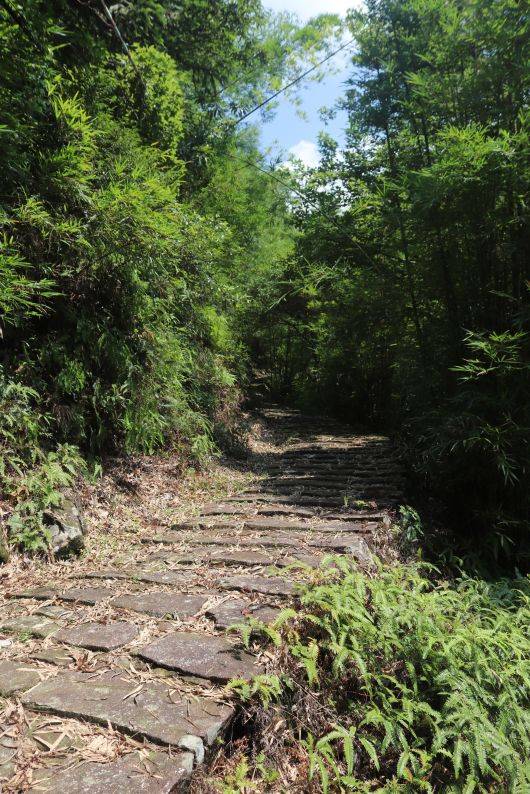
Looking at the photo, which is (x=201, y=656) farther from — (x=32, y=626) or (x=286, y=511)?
(x=286, y=511)

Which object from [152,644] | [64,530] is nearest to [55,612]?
[152,644]

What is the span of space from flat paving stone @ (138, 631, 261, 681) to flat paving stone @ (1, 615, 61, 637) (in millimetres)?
522

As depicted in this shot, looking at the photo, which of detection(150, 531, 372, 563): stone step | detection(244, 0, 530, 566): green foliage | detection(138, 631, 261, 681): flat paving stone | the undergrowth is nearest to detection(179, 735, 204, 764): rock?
the undergrowth

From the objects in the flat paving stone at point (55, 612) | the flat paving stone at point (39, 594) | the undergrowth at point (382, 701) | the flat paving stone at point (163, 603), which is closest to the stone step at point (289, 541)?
the undergrowth at point (382, 701)

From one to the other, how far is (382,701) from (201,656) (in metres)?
0.76

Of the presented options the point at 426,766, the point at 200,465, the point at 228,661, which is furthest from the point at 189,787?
the point at 200,465

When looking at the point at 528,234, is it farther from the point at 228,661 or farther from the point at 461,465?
the point at 228,661

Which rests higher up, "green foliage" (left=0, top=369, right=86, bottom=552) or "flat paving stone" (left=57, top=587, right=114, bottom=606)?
"green foliage" (left=0, top=369, right=86, bottom=552)

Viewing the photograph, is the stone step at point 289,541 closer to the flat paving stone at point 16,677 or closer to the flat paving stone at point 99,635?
the flat paving stone at point 99,635

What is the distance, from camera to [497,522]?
13.1 ft

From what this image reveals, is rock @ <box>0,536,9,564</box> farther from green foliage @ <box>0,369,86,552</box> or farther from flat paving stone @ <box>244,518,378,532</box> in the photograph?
flat paving stone @ <box>244,518,378,532</box>

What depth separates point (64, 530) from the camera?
10.3 feet

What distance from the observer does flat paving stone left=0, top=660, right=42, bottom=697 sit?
1.72m

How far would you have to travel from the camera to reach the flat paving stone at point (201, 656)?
1.80 metres
